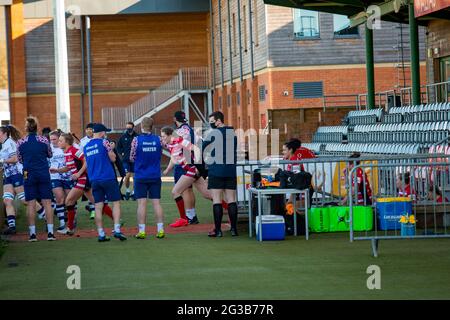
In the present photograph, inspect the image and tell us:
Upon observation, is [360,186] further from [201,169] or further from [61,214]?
[61,214]

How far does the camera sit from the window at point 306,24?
4300 centimetres

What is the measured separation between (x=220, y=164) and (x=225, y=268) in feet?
15.1

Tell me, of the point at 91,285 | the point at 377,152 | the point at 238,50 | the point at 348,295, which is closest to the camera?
the point at 348,295

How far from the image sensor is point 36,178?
18.2m

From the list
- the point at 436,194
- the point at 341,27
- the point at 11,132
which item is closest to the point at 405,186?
the point at 436,194

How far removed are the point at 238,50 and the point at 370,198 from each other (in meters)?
31.6

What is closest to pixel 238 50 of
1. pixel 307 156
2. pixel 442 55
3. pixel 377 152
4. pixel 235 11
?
pixel 235 11

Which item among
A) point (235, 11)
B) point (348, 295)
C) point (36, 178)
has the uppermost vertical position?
point (235, 11)

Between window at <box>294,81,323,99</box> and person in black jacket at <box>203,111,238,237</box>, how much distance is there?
25323 mm

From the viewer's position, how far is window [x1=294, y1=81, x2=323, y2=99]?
43250mm

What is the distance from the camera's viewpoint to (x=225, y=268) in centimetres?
1352

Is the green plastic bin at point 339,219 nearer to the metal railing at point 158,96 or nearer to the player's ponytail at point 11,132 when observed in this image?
the player's ponytail at point 11,132

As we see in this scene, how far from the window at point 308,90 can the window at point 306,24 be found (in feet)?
6.00
